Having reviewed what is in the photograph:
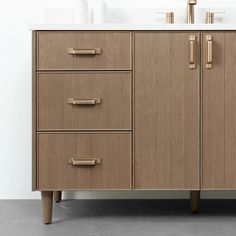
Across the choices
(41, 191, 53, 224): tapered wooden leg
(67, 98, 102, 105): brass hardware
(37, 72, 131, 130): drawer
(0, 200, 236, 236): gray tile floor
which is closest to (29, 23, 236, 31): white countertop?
(37, 72, 131, 130): drawer

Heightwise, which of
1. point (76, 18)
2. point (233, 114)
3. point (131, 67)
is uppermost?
point (76, 18)

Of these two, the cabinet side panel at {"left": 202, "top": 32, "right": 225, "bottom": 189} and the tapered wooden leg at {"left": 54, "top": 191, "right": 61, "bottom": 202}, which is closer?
the cabinet side panel at {"left": 202, "top": 32, "right": 225, "bottom": 189}

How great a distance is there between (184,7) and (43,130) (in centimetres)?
96

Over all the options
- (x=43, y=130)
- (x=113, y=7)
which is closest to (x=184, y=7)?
(x=113, y=7)

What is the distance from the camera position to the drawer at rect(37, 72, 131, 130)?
2053 mm

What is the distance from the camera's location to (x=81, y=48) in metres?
2.05

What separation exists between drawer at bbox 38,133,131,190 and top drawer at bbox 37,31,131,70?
0.92 feet

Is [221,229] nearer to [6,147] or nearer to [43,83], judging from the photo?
[43,83]

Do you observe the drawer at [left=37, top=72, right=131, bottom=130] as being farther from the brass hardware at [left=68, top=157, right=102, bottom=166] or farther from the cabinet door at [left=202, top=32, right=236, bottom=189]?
the cabinet door at [left=202, top=32, right=236, bottom=189]

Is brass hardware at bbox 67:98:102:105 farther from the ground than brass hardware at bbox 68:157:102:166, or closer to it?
farther from the ground

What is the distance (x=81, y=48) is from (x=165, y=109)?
0.42 meters

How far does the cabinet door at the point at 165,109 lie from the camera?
206 centimetres

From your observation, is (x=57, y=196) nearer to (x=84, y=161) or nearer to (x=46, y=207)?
(x=46, y=207)

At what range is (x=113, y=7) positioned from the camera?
2.51m
